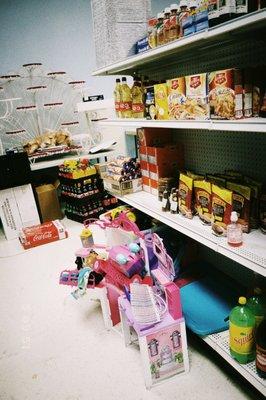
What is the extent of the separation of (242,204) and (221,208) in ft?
0.37

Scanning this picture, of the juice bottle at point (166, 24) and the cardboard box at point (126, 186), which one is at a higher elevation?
the juice bottle at point (166, 24)

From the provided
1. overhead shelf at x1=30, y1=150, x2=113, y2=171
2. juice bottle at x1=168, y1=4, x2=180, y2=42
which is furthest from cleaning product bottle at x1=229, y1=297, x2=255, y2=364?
overhead shelf at x1=30, y1=150, x2=113, y2=171

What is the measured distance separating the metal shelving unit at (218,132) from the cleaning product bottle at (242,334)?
5 centimetres

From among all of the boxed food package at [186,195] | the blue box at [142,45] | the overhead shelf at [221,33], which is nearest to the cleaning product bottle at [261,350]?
the boxed food package at [186,195]

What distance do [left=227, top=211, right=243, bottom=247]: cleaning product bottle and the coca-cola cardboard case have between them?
2653 mm

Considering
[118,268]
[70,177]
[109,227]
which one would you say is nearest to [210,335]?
[118,268]

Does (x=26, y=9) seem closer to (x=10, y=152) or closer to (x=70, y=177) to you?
(x=10, y=152)

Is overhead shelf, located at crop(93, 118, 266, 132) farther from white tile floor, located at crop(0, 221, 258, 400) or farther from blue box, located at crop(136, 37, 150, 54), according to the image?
white tile floor, located at crop(0, 221, 258, 400)

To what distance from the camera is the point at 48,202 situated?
4.22m

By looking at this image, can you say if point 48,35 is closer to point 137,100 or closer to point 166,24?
point 137,100

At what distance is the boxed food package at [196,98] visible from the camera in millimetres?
1583

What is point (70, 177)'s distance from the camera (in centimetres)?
404

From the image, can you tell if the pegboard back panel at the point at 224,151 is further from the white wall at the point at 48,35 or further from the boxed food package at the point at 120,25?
the white wall at the point at 48,35

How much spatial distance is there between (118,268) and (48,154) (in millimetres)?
2755
